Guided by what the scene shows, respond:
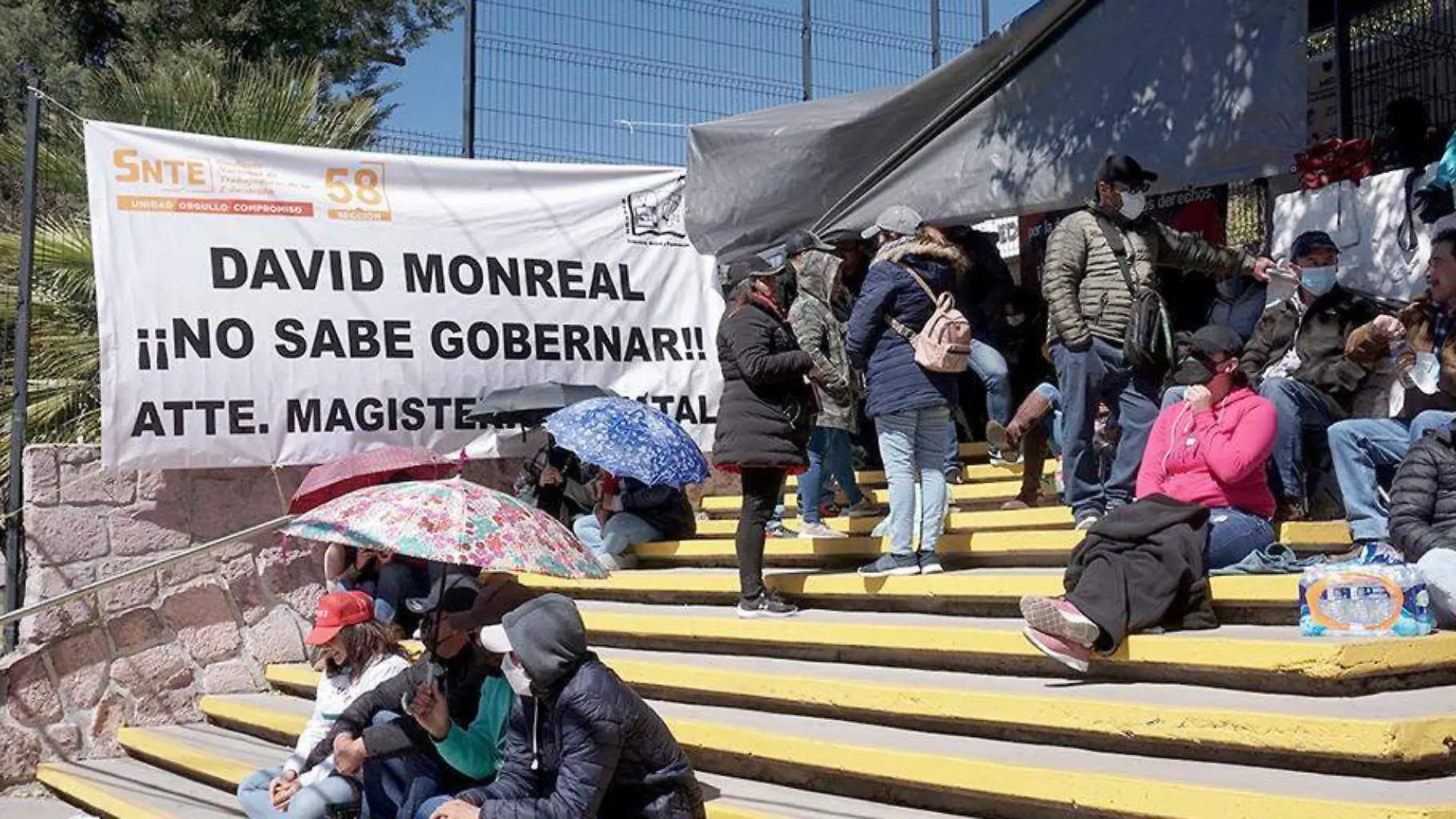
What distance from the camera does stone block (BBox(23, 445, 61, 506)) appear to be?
8766 mm

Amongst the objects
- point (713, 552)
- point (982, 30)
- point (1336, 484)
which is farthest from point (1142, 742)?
point (982, 30)

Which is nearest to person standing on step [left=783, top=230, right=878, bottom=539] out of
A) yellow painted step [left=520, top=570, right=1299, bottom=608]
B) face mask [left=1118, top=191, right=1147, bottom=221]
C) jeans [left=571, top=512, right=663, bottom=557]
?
yellow painted step [left=520, top=570, right=1299, bottom=608]

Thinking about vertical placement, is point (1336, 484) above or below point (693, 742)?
above

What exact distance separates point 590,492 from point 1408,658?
18.4 ft

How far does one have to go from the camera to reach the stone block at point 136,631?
901cm

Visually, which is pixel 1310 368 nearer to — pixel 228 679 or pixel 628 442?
pixel 628 442

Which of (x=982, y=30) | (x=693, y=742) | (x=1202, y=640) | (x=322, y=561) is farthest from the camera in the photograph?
(x=982, y=30)

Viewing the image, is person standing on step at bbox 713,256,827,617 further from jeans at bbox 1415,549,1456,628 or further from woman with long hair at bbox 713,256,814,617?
jeans at bbox 1415,549,1456,628

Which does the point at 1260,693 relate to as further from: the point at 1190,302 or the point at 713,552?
the point at 1190,302

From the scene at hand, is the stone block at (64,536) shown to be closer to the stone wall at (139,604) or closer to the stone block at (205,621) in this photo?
the stone wall at (139,604)

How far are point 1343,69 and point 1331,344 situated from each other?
2999 millimetres

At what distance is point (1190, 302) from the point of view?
9742 millimetres

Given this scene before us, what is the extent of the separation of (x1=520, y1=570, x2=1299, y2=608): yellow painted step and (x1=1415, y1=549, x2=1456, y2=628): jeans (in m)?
0.44

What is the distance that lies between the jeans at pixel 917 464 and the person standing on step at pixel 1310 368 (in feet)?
4.84
